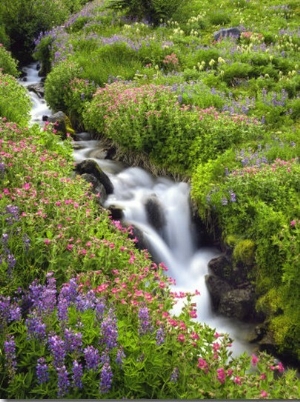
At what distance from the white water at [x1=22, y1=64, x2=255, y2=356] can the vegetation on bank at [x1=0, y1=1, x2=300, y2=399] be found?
0.92 feet

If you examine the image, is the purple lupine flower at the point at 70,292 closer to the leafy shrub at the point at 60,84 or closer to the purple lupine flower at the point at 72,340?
the purple lupine flower at the point at 72,340

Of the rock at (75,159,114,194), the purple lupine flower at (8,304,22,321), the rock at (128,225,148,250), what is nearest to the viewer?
the purple lupine flower at (8,304,22,321)

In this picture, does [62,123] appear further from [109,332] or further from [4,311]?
[109,332]

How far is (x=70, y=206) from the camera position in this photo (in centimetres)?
522

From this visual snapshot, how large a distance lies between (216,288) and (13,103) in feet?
15.3

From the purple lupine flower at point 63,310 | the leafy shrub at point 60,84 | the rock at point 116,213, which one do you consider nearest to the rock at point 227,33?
the leafy shrub at point 60,84

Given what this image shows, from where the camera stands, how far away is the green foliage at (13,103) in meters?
8.09

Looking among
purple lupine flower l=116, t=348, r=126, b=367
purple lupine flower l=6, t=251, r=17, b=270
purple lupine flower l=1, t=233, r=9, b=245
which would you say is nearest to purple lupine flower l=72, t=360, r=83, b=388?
purple lupine flower l=116, t=348, r=126, b=367

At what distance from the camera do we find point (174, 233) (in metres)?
6.80

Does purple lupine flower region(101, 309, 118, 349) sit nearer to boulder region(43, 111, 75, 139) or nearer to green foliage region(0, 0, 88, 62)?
boulder region(43, 111, 75, 139)

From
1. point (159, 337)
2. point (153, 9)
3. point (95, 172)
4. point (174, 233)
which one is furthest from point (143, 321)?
point (153, 9)

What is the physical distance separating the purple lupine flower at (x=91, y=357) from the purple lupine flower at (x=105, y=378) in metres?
0.11

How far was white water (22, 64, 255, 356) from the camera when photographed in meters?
5.84

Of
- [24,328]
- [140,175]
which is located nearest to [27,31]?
[140,175]
